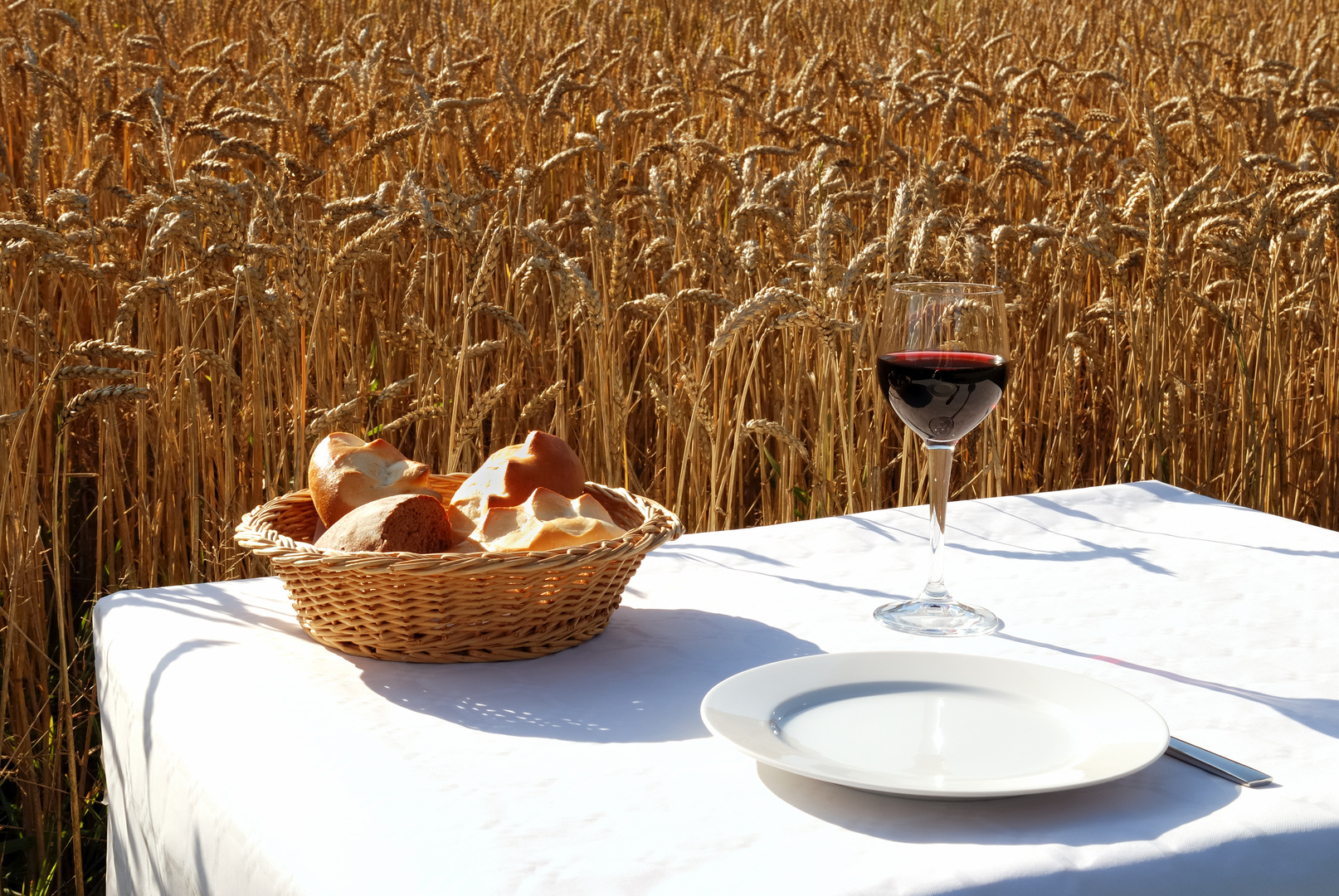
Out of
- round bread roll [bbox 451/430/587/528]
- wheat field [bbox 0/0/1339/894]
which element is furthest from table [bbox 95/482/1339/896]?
wheat field [bbox 0/0/1339/894]

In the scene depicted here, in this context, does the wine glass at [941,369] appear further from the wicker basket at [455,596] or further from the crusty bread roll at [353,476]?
the crusty bread roll at [353,476]

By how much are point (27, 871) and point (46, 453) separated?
0.66 meters

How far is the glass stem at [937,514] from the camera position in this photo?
0.84m

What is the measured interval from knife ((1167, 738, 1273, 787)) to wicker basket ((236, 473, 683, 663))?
0.32 m

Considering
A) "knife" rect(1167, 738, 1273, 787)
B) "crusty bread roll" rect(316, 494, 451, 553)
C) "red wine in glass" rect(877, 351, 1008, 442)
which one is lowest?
"knife" rect(1167, 738, 1273, 787)

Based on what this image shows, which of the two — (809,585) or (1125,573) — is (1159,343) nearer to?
(1125,573)

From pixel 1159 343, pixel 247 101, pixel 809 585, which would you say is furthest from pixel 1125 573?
pixel 247 101

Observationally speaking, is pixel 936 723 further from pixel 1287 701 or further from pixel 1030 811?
pixel 1287 701

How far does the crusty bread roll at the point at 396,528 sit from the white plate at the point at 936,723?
0.22 m

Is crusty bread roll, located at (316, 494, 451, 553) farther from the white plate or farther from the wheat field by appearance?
the wheat field

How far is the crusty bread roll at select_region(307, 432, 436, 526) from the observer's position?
87cm

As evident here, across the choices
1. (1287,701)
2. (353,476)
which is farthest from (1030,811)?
(353,476)

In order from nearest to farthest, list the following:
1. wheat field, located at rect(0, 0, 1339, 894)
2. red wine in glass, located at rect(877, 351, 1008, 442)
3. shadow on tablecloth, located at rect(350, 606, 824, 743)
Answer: shadow on tablecloth, located at rect(350, 606, 824, 743) < red wine in glass, located at rect(877, 351, 1008, 442) < wheat field, located at rect(0, 0, 1339, 894)

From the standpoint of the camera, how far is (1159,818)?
58 centimetres
